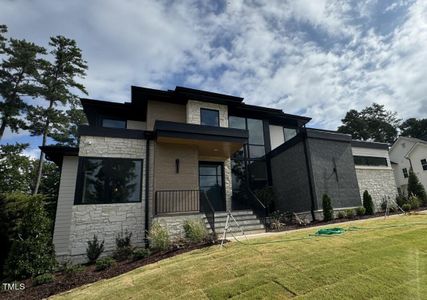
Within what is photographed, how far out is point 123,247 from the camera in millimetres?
8195

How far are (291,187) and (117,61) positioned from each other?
10.1 metres

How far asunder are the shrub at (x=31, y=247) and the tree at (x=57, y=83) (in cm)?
1496

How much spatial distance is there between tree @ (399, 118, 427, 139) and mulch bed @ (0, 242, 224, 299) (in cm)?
→ 4567

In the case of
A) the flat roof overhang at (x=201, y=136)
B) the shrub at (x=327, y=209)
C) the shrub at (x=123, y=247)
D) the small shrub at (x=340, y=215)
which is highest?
the flat roof overhang at (x=201, y=136)

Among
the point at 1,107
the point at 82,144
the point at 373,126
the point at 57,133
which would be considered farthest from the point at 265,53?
the point at 373,126

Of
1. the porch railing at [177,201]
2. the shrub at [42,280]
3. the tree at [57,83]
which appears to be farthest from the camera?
the tree at [57,83]

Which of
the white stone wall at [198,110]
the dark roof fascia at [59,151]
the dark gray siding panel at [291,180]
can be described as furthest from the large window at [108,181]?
the dark gray siding panel at [291,180]

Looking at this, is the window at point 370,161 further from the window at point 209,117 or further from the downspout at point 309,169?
the window at point 209,117

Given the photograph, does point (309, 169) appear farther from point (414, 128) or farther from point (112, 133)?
point (414, 128)

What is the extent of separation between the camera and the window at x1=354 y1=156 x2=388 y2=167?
13461 mm

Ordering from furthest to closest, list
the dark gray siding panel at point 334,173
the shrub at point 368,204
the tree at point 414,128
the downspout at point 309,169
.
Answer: the tree at point 414,128, the shrub at point 368,204, the dark gray siding panel at point 334,173, the downspout at point 309,169

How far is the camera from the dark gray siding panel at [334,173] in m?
11.2

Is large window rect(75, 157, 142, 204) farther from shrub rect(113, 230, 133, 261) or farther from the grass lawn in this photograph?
the grass lawn

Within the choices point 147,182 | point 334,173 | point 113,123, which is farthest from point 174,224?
point 334,173
